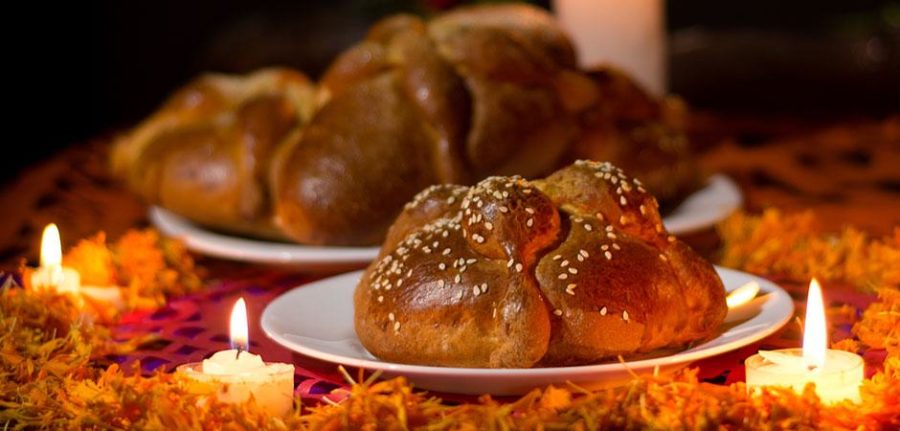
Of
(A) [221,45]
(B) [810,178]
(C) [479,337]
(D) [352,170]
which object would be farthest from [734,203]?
(A) [221,45]

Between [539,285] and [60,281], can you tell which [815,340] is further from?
[60,281]

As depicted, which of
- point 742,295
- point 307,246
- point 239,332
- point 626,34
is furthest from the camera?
point 626,34

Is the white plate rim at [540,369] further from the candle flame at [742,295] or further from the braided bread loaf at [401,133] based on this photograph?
the braided bread loaf at [401,133]

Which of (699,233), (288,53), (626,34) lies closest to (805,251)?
(699,233)

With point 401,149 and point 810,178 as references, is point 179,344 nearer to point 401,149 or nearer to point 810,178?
point 401,149

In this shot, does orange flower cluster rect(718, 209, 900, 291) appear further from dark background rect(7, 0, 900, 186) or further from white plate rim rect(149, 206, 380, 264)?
dark background rect(7, 0, 900, 186)

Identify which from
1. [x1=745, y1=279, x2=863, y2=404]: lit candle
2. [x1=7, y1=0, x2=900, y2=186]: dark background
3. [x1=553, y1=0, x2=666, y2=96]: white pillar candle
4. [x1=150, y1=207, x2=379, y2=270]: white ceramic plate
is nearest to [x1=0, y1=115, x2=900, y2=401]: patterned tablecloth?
[x1=150, y1=207, x2=379, y2=270]: white ceramic plate
